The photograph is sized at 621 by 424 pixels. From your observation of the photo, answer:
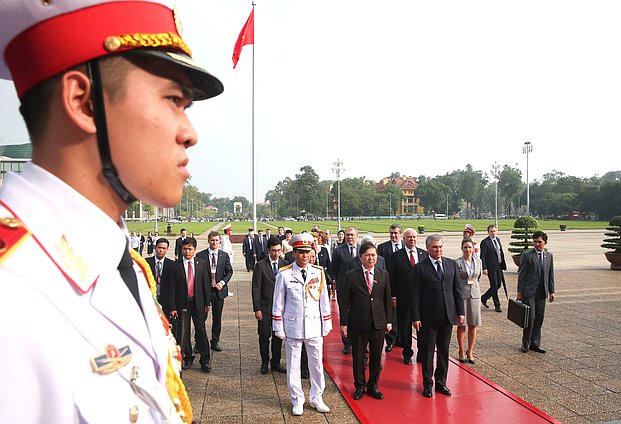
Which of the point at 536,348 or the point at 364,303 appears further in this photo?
the point at 536,348

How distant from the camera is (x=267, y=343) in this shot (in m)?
6.70

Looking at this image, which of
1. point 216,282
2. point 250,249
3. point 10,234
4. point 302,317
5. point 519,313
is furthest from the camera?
point 250,249

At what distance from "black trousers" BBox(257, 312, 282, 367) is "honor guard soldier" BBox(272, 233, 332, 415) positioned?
1.04m

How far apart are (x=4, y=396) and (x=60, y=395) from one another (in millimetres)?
85

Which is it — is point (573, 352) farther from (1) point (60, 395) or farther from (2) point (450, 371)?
(1) point (60, 395)

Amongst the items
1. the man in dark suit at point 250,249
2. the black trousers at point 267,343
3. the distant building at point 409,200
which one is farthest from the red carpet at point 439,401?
the distant building at point 409,200

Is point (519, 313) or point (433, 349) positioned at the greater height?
point (519, 313)

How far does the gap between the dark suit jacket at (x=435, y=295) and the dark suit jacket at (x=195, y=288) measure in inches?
136

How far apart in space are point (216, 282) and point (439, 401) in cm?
445

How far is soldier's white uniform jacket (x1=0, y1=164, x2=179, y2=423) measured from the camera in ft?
2.15

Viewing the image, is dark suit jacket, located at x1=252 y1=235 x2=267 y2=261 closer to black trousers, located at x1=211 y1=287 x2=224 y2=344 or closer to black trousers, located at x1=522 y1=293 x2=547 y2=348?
black trousers, located at x1=211 y1=287 x2=224 y2=344

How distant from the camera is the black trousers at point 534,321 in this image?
281 inches

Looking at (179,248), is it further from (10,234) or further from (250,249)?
(10,234)

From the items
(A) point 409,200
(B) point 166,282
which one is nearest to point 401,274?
(B) point 166,282
